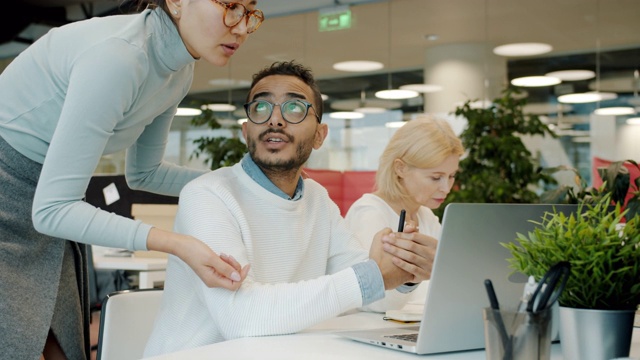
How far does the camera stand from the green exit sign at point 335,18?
298 inches

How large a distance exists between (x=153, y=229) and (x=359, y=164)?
625cm

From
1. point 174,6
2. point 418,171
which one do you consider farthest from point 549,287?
point 418,171

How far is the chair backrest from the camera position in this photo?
1524 mm

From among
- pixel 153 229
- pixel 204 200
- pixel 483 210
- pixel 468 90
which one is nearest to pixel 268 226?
pixel 204 200

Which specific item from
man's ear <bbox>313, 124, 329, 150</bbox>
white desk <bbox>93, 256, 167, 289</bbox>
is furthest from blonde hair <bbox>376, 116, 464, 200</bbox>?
white desk <bbox>93, 256, 167, 289</bbox>

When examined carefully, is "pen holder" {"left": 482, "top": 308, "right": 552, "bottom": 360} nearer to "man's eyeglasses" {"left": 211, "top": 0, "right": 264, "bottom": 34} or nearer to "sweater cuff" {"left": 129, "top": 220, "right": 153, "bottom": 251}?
"sweater cuff" {"left": 129, "top": 220, "right": 153, "bottom": 251}

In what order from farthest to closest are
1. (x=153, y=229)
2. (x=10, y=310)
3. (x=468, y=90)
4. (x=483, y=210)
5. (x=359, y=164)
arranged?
(x=359, y=164)
(x=468, y=90)
(x=10, y=310)
(x=153, y=229)
(x=483, y=210)

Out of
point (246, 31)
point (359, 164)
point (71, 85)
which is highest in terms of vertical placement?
point (246, 31)

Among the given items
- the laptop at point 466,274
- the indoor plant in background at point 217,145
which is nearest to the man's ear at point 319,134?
the laptop at point 466,274

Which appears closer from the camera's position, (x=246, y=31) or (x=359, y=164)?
(x=246, y=31)

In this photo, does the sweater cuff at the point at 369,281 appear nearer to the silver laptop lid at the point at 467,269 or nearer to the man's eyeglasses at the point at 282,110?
the silver laptop lid at the point at 467,269

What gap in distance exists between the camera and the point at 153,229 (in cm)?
126

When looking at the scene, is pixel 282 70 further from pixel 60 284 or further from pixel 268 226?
pixel 60 284

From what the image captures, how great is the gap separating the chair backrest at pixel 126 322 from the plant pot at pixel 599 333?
982 mm
